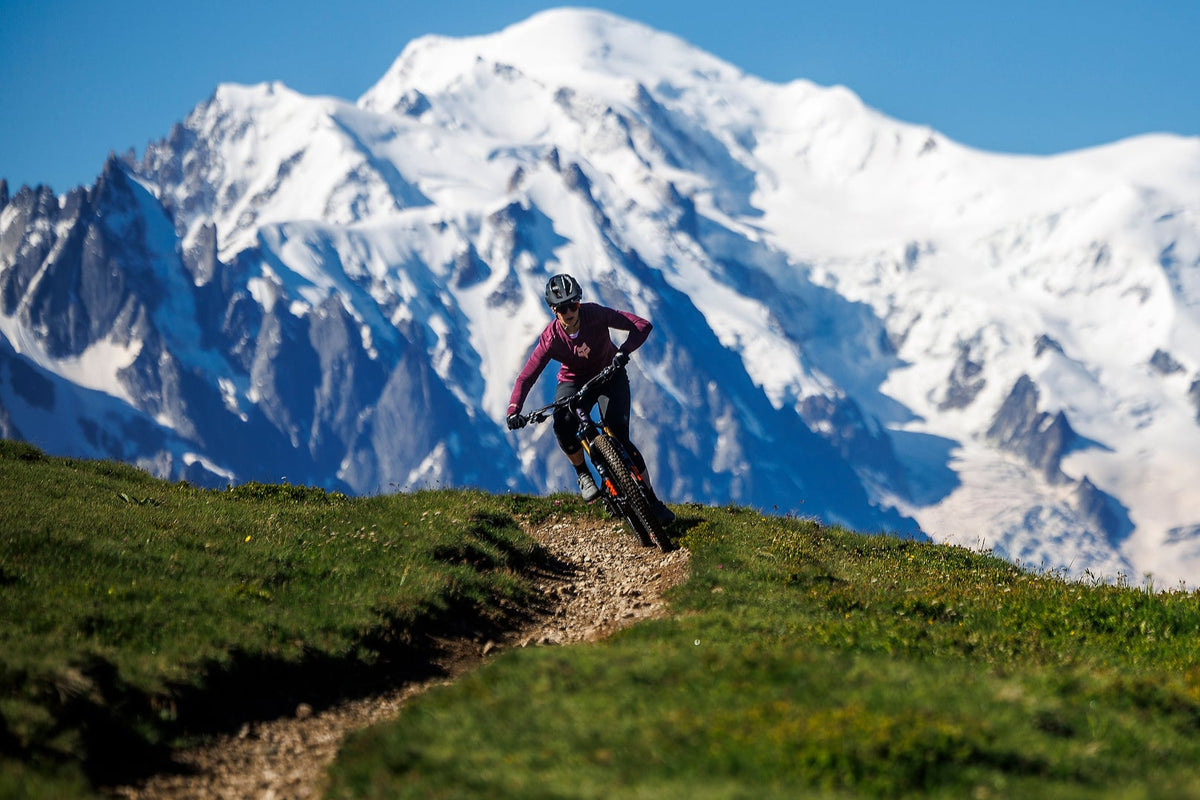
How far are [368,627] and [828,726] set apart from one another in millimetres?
7282

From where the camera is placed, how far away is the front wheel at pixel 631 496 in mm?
19469

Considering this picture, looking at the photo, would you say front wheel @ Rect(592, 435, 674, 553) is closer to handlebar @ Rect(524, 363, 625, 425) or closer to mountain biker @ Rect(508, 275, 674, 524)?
mountain biker @ Rect(508, 275, 674, 524)

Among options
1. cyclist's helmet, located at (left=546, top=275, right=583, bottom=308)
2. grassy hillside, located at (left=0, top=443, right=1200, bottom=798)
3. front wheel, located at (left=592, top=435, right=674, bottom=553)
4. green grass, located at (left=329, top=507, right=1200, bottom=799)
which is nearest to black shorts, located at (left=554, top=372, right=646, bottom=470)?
front wheel, located at (left=592, top=435, right=674, bottom=553)

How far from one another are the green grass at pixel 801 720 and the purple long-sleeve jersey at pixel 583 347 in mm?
6833

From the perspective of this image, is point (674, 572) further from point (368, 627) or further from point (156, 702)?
point (156, 702)

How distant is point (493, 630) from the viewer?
1595 cm

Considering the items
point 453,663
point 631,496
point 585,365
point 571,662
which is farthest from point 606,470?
point 571,662

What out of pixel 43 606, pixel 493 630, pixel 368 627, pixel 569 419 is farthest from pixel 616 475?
pixel 43 606

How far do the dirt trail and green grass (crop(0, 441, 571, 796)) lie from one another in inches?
14.8

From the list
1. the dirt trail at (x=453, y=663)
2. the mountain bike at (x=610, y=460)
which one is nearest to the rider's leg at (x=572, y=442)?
the mountain bike at (x=610, y=460)

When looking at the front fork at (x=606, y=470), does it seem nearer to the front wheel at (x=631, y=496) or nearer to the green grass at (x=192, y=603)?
the front wheel at (x=631, y=496)

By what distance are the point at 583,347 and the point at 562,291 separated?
1185mm

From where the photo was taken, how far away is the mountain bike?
19469 mm

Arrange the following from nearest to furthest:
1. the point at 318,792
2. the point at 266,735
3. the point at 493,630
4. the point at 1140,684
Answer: the point at 318,792 < the point at 1140,684 < the point at 266,735 < the point at 493,630
